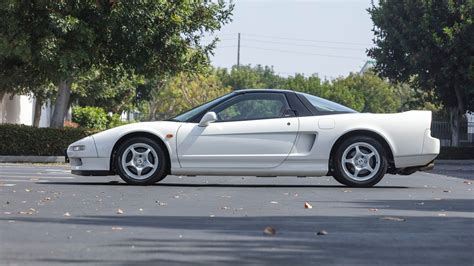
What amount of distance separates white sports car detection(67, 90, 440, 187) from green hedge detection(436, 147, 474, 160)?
21.6m

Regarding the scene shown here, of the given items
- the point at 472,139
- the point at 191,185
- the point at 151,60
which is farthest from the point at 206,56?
the point at 472,139

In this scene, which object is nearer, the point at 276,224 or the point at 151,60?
the point at 276,224

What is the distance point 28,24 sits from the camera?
24.1m

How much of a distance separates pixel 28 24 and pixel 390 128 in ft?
46.8

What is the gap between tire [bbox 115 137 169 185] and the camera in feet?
39.7

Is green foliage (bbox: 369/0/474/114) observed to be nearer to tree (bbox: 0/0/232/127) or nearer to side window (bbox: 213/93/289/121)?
tree (bbox: 0/0/232/127)

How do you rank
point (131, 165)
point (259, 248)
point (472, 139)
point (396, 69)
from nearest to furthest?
point (259, 248), point (131, 165), point (396, 69), point (472, 139)

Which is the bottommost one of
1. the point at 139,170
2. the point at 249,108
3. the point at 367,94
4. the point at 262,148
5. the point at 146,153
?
the point at 139,170

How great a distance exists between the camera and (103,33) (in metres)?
24.8

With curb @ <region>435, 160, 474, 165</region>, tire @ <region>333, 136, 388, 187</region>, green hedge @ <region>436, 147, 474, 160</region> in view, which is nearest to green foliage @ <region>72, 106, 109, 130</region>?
green hedge @ <region>436, 147, 474, 160</region>

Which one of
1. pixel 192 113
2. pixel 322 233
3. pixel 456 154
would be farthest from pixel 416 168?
pixel 456 154

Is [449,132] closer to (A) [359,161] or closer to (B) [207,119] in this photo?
(A) [359,161]

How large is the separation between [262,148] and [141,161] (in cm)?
159

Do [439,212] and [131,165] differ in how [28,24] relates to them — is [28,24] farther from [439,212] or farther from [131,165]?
[439,212]
